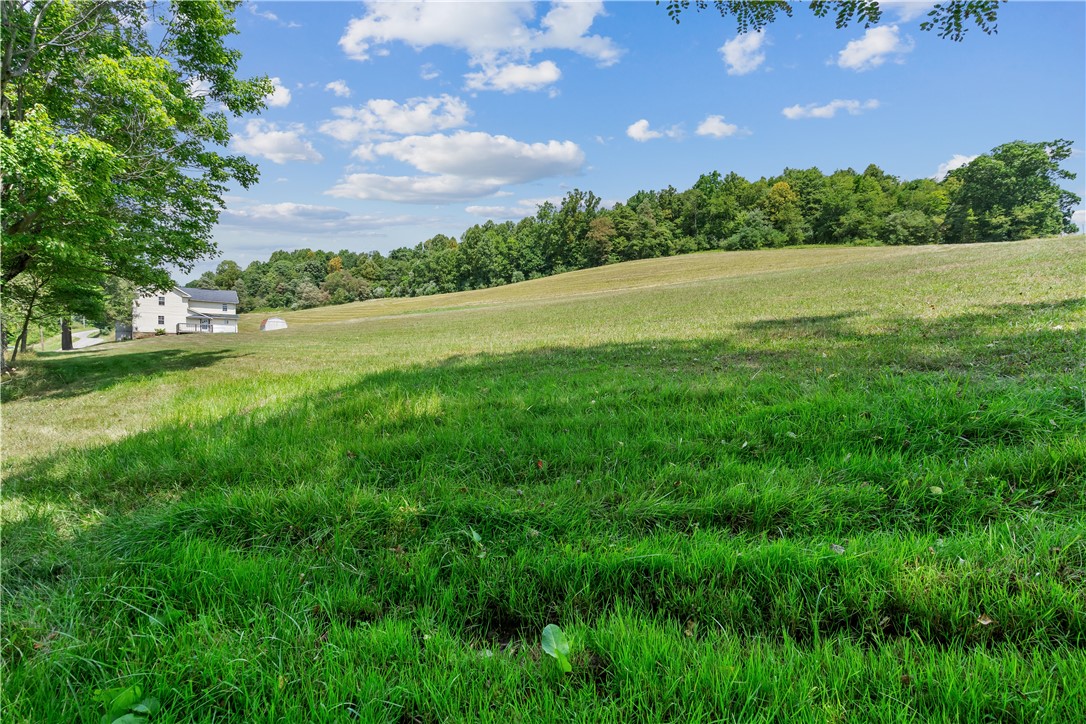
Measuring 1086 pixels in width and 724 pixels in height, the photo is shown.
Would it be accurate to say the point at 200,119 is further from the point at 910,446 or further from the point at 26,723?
the point at 910,446

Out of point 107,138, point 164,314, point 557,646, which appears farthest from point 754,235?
point 164,314

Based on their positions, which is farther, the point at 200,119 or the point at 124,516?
the point at 200,119

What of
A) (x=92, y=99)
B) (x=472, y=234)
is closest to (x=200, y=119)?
(x=92, y=99)

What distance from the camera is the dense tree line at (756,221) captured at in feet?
199

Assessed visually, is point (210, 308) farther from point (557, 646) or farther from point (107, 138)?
point (557, 646)

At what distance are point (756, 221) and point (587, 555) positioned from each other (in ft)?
277

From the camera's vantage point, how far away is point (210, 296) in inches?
2958

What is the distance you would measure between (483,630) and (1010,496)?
2.99m

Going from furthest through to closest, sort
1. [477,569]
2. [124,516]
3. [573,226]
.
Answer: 1. [573,226]
2. [124,516]
3. [477,569]

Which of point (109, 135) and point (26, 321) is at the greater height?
point (109, 135)

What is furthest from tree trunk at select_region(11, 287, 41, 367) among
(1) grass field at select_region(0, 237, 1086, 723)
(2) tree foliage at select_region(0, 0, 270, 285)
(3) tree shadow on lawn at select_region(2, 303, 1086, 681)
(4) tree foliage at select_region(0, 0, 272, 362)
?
(3) tree shadow on lawn at select_region(2, 303, 1086, 681)

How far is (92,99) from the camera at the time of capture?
35.3 ft

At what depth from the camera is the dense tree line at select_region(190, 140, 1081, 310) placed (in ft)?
199

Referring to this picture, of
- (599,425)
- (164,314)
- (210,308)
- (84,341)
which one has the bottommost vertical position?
(599,425)
